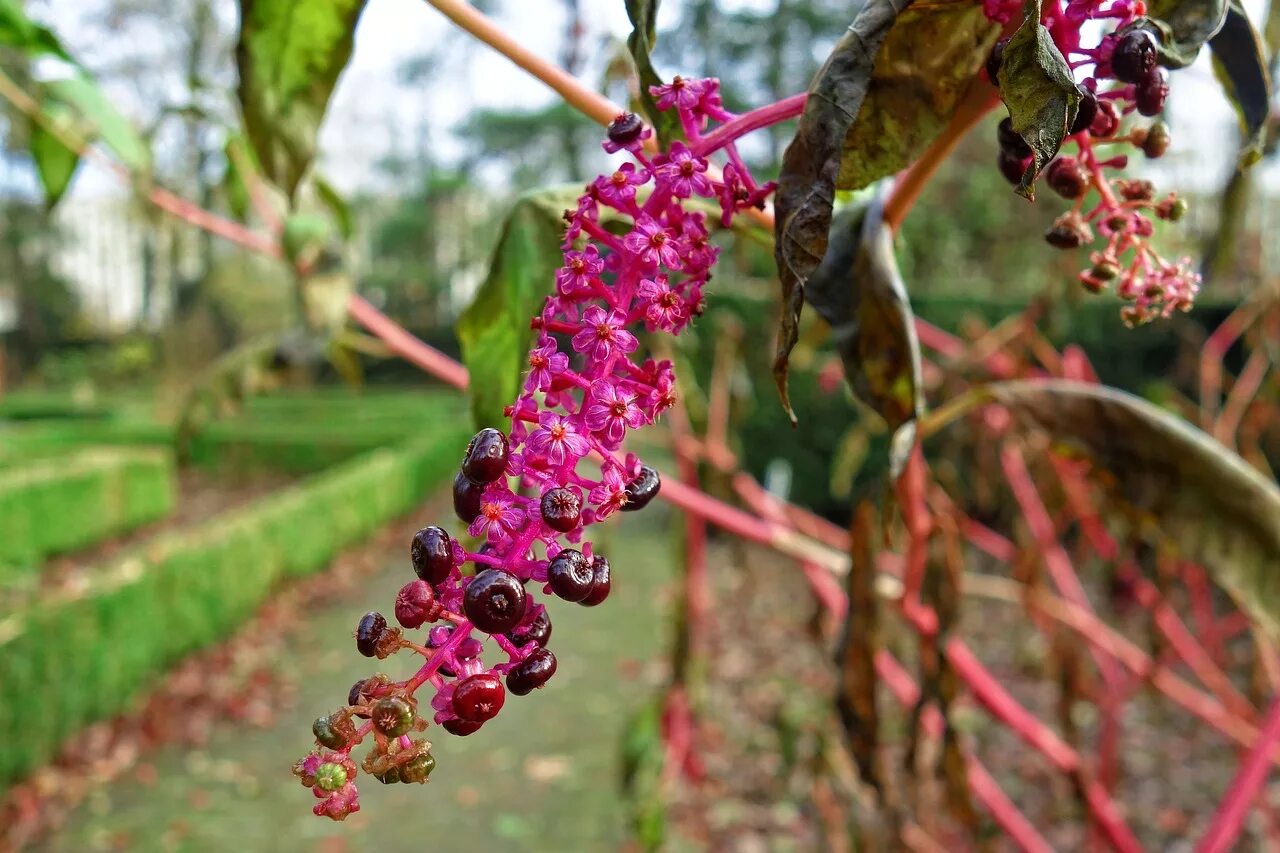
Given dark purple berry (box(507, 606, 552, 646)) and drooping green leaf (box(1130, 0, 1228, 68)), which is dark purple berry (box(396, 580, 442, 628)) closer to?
dark purple berry (box(507, 606, 552, 646))

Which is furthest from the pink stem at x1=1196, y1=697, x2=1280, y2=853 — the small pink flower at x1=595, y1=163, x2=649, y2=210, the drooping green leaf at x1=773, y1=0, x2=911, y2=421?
the small pink flower at x1=595, y1=163, x2=649, y2=210

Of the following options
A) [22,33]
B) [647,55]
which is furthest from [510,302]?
[22,33]

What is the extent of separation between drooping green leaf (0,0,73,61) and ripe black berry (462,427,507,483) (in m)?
1.10

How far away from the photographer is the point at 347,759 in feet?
1.24

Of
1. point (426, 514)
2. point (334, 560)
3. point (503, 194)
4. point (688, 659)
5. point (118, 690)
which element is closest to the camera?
point (688, 659)

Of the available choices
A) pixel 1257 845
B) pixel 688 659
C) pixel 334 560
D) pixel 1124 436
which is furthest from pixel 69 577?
pixel 1124 436

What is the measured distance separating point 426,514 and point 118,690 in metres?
6.61

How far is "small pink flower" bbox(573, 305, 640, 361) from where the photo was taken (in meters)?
0.42

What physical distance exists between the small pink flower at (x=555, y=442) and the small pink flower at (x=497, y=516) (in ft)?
0.09

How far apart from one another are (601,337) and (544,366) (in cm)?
3

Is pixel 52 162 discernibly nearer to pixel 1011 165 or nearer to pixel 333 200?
pixel 333 200

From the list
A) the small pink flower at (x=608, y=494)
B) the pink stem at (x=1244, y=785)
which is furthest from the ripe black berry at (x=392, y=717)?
the pink stem at (x=1244, y=785)

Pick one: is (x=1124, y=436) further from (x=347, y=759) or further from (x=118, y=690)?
(x=118, y=690)

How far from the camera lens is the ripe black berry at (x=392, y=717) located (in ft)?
1.19
